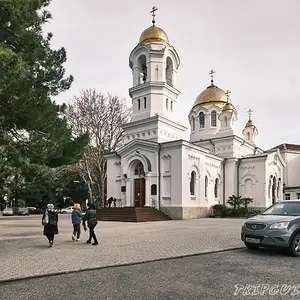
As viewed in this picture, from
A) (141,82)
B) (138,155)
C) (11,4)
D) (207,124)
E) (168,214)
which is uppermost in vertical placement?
(141,82)

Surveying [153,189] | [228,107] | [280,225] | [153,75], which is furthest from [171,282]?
[228,107]

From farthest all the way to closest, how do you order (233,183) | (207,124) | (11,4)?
(207,124) < (233,183) < (11,4)

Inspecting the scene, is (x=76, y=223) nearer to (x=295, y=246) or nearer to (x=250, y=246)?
(x=250, y=246)

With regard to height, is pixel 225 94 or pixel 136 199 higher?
pixel 225 94

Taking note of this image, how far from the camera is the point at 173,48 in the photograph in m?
31.9

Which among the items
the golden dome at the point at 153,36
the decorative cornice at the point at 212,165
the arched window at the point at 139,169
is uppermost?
the golden dome at the point at 153,36

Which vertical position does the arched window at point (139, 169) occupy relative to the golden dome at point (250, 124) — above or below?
below

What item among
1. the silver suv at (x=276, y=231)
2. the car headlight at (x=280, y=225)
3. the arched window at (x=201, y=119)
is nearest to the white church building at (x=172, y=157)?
the arched window at (x=201, y=119)

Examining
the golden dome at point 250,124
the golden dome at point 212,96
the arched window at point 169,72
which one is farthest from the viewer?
the golden dome at point 250,124

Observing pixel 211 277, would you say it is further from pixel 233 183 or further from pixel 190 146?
pixel 233 183

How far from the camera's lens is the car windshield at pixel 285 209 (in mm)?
10445

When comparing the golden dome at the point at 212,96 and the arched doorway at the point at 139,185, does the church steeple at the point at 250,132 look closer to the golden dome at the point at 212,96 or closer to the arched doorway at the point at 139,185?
→ the golden dome at the point at 212,96

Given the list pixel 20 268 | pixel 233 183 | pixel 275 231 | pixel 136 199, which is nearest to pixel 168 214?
pixel 136 199

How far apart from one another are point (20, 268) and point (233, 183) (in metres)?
28.8
